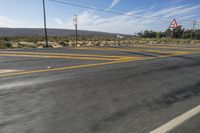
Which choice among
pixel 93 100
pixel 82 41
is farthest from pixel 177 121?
pixel 82 41

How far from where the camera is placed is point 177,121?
10.4 ft

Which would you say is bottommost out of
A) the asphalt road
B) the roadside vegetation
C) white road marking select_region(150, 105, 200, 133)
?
white road marking select_region(150, 105, 200, 133)

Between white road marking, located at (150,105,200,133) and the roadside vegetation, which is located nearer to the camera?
white road marking, located at (150,105,200,133)

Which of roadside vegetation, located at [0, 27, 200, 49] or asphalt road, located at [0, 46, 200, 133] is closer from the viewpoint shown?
asphalt road, located at [0, 46, 200, 133]

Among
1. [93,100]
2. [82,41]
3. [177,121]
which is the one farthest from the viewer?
[82,41]

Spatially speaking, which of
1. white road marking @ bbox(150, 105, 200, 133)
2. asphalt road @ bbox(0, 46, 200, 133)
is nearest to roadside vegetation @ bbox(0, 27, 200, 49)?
asphalt road @ bbox(0, 46, 200, 133)

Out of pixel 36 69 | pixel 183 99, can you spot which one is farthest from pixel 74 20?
pixel 183 99

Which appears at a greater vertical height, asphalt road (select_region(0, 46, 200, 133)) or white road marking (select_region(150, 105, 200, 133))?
asphalt road (select_region(0, 46, 200, 133))

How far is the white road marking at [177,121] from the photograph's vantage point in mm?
2873

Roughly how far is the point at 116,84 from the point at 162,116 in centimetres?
195

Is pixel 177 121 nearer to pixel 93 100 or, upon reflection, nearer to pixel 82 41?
pixel 93 100

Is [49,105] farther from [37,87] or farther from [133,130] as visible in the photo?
[133,130]

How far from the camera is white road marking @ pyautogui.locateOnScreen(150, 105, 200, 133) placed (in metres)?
2.87

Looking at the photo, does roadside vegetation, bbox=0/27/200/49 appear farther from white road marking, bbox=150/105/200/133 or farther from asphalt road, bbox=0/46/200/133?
white road marking, bbox=150/105/200/133
